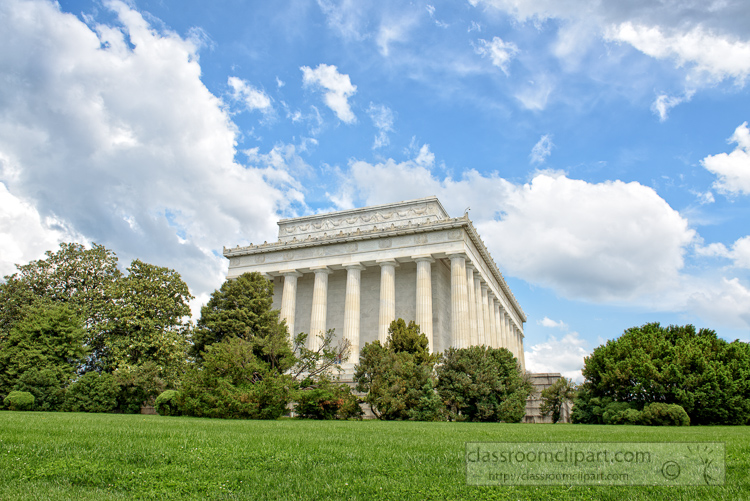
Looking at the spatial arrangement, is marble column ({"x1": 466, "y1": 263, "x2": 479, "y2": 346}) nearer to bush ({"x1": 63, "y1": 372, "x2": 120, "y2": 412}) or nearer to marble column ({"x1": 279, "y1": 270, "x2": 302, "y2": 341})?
marble column ({"x1": 279, "y1": 270, "x2": 302, "y2": 341})

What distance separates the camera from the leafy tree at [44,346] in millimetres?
29812

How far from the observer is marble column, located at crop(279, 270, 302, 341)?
4694 cm

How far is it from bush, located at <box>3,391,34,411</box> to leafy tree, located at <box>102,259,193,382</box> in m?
6.11

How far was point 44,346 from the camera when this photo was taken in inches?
1208

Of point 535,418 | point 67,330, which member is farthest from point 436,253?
point 67,330

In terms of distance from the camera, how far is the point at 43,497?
580cm

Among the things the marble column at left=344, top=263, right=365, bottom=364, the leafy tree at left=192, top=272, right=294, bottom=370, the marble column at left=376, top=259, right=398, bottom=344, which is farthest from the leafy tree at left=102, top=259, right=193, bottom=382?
the marble column at left=376, top=259, right=398, bottom=344

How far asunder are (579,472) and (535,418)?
2353 cm

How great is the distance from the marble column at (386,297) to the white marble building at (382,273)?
9 cm

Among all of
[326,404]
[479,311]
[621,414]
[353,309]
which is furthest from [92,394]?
[479,311]

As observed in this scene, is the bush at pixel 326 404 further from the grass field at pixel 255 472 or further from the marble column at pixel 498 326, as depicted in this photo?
the marble column at pixel 498 326

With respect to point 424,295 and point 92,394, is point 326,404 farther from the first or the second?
point 424,295

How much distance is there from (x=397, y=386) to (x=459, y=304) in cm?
1843

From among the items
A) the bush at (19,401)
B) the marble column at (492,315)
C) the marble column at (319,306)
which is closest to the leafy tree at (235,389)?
the bush at (19,401)
